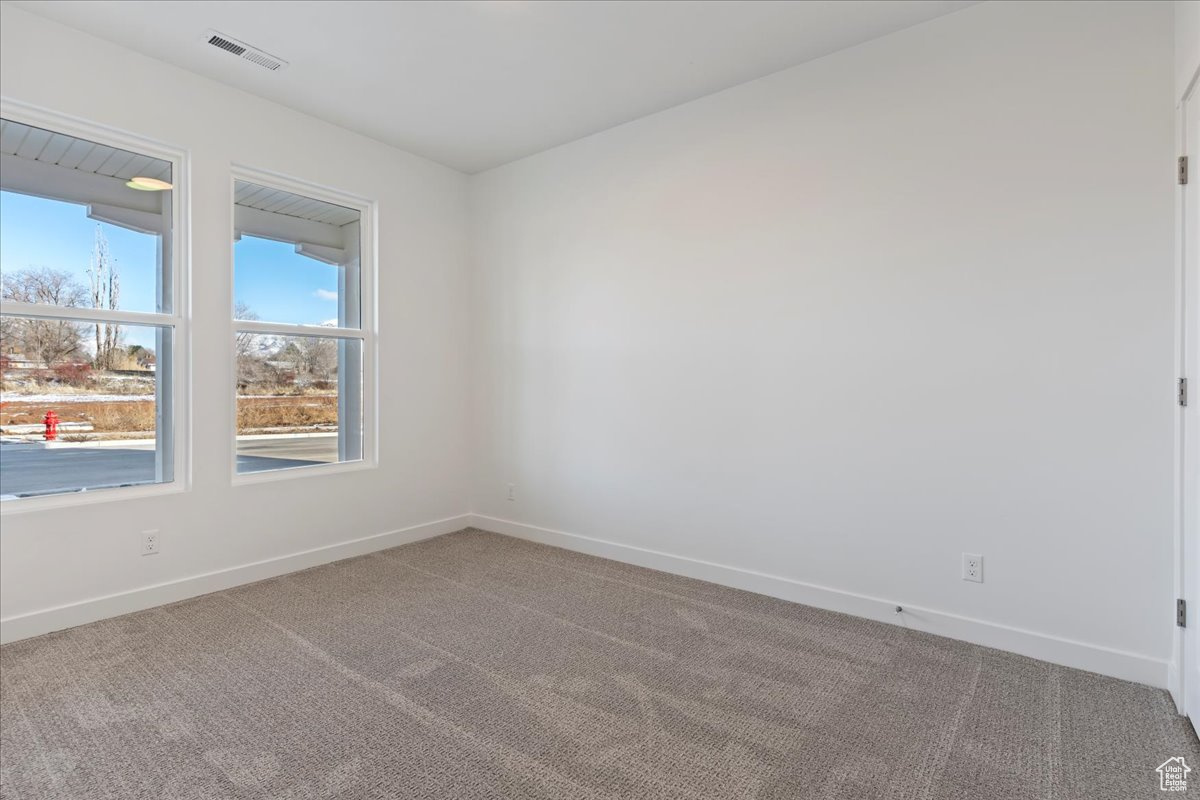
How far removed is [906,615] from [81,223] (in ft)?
14.8

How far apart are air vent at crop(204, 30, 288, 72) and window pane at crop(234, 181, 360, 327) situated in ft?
2.36

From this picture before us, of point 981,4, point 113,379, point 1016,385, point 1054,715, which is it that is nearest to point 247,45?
point 113,379

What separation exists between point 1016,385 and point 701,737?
1977 mm

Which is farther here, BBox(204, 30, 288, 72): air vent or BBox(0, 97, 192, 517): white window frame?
BBox(0, 97, 192, 517): white window frame

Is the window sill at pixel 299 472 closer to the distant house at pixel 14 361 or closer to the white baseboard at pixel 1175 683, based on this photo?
the distant house at pixel 14 361

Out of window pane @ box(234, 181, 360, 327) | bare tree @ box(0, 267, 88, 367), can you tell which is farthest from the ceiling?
bare tree @ box(0, 267, 88, 367)

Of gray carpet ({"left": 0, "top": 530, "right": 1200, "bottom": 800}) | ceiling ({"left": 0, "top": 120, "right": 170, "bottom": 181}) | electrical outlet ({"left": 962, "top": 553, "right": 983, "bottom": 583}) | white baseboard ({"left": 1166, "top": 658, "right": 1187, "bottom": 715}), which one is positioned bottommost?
gray carpet ({"left": 0, "top": 530, "right": 1200, "bottom": 800})

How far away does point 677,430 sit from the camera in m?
3.60

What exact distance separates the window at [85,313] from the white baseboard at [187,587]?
55 cm

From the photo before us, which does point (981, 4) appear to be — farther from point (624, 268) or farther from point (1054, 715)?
point (1054, 715)

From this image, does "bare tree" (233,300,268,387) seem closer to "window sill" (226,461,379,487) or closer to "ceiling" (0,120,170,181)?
"window sill" (226,461,379,487)

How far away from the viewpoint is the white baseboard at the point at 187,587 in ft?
8.85

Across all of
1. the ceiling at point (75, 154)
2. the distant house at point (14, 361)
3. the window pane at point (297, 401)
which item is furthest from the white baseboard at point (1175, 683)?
the ceiling at point (75, 154)

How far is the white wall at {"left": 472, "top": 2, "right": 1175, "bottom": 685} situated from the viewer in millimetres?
2322
